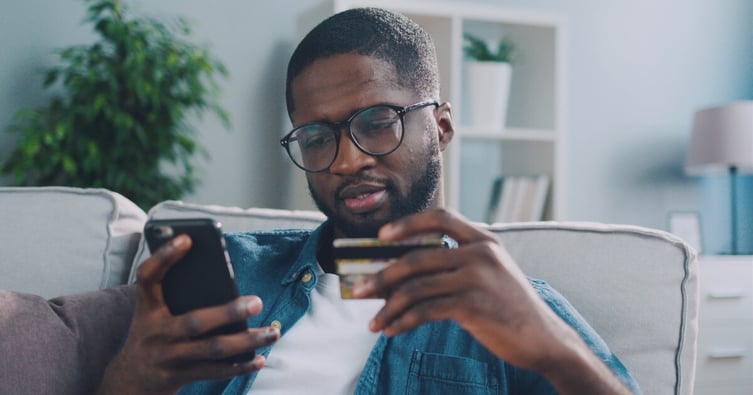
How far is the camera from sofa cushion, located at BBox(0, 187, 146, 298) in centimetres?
132

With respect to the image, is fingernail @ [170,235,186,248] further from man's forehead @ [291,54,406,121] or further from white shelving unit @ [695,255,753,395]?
white shelving unit @ [695,255,753,395]

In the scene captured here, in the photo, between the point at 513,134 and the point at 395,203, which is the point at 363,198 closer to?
the point at 395,203

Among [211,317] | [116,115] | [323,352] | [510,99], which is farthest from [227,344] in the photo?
[510,99]

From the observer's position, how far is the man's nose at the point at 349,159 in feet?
3.74

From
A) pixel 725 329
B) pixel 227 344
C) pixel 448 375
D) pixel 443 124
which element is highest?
pixel 443 124

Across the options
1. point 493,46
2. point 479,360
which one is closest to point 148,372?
point 479,360

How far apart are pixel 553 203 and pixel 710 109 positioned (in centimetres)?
73

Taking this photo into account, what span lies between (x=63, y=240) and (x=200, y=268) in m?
0.68

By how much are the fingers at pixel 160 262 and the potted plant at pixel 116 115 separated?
164 cm

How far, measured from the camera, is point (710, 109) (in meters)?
2.93

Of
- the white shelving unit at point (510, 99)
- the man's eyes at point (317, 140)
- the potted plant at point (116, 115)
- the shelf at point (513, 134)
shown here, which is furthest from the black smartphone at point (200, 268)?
the shelf at point (513, 134)

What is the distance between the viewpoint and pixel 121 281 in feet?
4.69

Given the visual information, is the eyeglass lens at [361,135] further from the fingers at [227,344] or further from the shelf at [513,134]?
the shelf at [513,134]

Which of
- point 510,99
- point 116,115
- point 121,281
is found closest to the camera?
Answer: point 121,281
